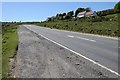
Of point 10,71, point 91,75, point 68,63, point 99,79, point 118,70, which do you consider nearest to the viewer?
point 99,79

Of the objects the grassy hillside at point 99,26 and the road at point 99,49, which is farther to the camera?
the grassy hillside at point 99,26

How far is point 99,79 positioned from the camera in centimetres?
980

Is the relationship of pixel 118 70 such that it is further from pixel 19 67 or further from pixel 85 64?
pixel 19 67

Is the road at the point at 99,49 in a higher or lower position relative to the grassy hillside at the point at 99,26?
lower

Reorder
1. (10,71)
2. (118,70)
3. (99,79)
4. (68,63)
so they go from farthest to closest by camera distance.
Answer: (68,63) → (10,71) → (118,70) → (99,79)

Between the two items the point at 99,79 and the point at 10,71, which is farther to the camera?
the point at 10,71

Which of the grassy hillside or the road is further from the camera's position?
the grassy hillside

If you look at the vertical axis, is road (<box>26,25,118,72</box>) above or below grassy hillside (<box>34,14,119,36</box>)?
below

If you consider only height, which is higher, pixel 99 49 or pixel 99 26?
pixel 99 26

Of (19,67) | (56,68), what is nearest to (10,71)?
(19,67)

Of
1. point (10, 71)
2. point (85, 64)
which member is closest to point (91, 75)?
point (85, 64)

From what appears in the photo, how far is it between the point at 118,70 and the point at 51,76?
2.77m

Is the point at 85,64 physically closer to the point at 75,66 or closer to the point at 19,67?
the point at 75,66

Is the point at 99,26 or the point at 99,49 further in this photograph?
the point at 99,26
